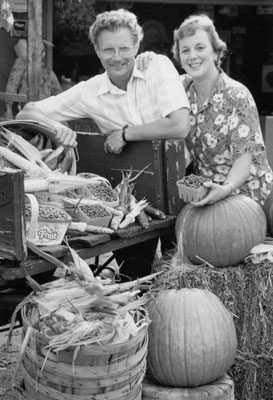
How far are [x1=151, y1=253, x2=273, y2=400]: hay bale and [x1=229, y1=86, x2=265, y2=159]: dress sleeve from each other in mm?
676

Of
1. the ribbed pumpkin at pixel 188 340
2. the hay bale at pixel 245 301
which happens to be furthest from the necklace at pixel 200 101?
the ribbed pumpkin at pixel 188 340

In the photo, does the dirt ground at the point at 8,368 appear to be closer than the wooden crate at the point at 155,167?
No

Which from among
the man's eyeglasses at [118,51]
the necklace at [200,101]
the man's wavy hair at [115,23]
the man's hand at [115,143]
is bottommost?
the man's hand at [115,143]

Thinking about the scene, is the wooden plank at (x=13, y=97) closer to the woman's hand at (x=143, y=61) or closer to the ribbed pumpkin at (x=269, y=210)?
→ the woman's hand at (x=143, y=61)

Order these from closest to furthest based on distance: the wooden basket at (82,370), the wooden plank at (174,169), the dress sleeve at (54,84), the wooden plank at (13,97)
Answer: the wooden basket at (82,370), the wooden plank at (174,169), the wooden plank at (13,97), the dress sleeve at (54,84)

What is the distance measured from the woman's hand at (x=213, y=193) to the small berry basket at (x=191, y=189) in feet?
0.08

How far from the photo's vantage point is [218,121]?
447 cm

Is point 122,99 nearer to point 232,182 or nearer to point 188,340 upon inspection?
point 232,182

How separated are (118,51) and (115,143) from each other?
1.73ft

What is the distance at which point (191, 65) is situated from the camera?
4.43 m

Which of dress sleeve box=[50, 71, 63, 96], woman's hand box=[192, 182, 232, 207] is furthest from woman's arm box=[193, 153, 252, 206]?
dress sleeve box=[50, 71, 63, 96]

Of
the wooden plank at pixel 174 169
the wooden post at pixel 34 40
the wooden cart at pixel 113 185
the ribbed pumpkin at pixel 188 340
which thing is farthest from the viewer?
the wooden post at pixel 34 40

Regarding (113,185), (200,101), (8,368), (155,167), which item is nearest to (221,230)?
(155,167)

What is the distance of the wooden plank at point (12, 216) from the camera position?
3.12 metres
